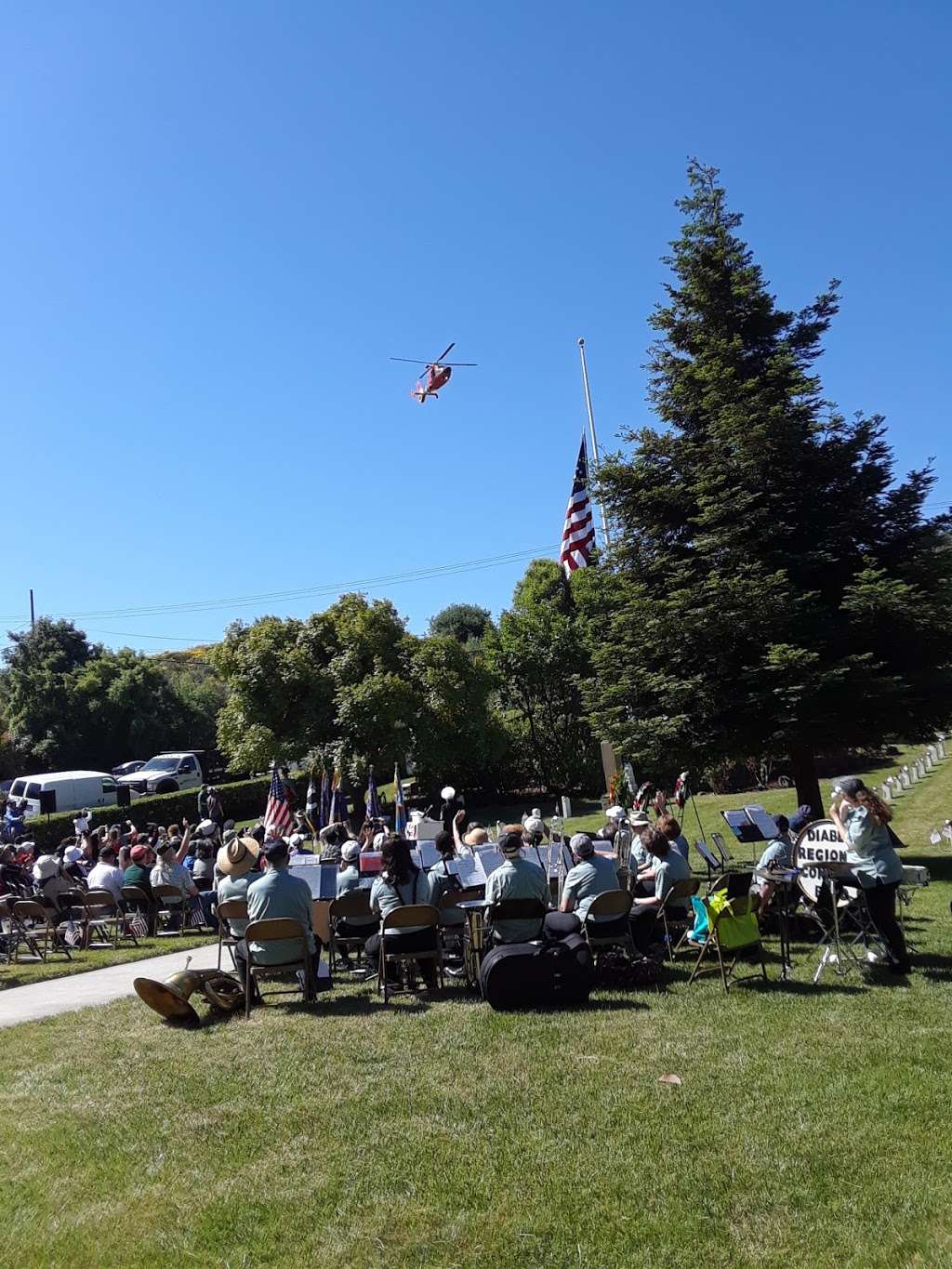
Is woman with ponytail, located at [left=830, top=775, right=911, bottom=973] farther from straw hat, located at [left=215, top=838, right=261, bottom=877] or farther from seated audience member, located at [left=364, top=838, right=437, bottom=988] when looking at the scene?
straw hat, located at [left=215, top=838, right=261, bottom=877]

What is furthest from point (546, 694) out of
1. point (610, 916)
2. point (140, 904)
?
point (610, 916)

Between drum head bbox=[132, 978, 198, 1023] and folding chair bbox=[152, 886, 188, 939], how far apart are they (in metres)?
6.27

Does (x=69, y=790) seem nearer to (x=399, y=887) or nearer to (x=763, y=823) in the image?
(x=763, y=823)

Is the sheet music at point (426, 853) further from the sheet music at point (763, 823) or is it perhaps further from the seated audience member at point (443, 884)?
the sheet music at point (763, 823)

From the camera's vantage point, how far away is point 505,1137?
209 inches

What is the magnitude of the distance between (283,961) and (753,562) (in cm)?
→ 1188

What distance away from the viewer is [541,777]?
3428 centimetres

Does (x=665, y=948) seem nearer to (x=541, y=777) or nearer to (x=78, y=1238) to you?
(x=78, y=1238)

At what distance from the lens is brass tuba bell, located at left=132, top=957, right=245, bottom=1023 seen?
8.45 meters

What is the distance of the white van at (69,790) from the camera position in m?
35.1

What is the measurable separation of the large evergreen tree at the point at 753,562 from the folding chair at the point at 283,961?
Answer: 9.93m

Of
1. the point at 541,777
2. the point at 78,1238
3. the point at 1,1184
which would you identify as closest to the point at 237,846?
the point at 1,1184

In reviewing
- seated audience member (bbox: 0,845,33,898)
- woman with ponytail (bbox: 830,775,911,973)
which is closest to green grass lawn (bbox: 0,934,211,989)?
seated audience member (bbox: 0,845,33,898)

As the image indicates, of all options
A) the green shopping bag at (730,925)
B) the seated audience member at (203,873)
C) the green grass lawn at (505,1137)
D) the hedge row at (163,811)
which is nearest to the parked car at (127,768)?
the hedge row at (163,811)
